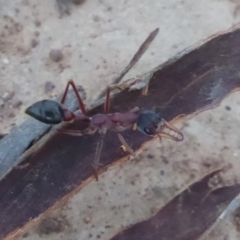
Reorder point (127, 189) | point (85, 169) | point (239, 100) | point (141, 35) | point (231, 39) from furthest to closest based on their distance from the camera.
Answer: point (141, 35) → point (239, 100) → point (127, 189) → point (231, 39) → point (85, 169)

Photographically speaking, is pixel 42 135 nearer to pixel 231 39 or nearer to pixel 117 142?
pixel 117 142

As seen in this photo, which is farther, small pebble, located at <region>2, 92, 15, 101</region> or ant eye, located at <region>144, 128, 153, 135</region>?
small pebble, located at <region>2, 92, 15, 101</region>

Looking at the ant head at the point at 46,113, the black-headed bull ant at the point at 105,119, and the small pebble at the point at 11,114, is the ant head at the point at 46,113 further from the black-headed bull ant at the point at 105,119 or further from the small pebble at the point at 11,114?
the small pebble at the point at 11,114

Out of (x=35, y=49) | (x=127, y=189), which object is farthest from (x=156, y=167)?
(x=35, y=49)

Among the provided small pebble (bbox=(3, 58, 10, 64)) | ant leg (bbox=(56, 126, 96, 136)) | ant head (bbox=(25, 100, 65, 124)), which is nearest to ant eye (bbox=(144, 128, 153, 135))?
ant leg (bbox=(56, 126, 96, 136))

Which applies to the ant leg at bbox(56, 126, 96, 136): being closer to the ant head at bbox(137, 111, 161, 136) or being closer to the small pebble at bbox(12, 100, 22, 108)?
the ant head at bbox(137, 111, 161, 136)

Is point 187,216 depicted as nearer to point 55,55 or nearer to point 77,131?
point 77,131

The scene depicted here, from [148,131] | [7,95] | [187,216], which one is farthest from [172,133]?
[7,95]
